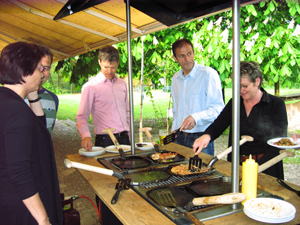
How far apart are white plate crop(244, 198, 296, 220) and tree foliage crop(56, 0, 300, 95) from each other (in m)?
3.98

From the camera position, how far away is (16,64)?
1.39 metres

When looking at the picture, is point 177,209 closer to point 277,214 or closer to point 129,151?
point 277,214

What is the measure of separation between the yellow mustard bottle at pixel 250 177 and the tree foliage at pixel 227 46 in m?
3.89

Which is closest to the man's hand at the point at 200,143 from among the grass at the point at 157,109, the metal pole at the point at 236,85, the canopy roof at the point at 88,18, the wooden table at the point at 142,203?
the wooden table at the point at 142,203

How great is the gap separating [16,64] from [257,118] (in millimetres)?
1895

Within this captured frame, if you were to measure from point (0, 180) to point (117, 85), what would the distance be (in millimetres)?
2046

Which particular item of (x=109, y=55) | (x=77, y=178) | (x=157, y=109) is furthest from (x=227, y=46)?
(x=157, y=109)

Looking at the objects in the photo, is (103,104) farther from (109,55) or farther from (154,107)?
(154,107)

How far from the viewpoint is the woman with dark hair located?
1266mm

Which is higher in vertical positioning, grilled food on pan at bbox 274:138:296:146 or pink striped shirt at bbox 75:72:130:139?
pink striped shirt at bbox 75:72:130:139

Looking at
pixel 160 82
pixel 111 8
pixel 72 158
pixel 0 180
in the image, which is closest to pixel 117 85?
pixel 111 8

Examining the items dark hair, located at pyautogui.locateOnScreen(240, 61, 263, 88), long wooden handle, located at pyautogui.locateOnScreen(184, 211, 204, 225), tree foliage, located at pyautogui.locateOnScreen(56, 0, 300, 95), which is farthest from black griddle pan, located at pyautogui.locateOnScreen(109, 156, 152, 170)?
tree foliage, located at pyautogui.locateOnScreen(56, 0, 300, 95)

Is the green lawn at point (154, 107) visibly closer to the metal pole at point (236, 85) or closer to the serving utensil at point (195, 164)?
the serving utensil at point (195, 164)

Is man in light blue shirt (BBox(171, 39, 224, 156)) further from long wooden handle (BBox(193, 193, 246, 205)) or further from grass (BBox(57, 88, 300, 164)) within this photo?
long wooden handle (BBox(193, 193, 246, 205))
